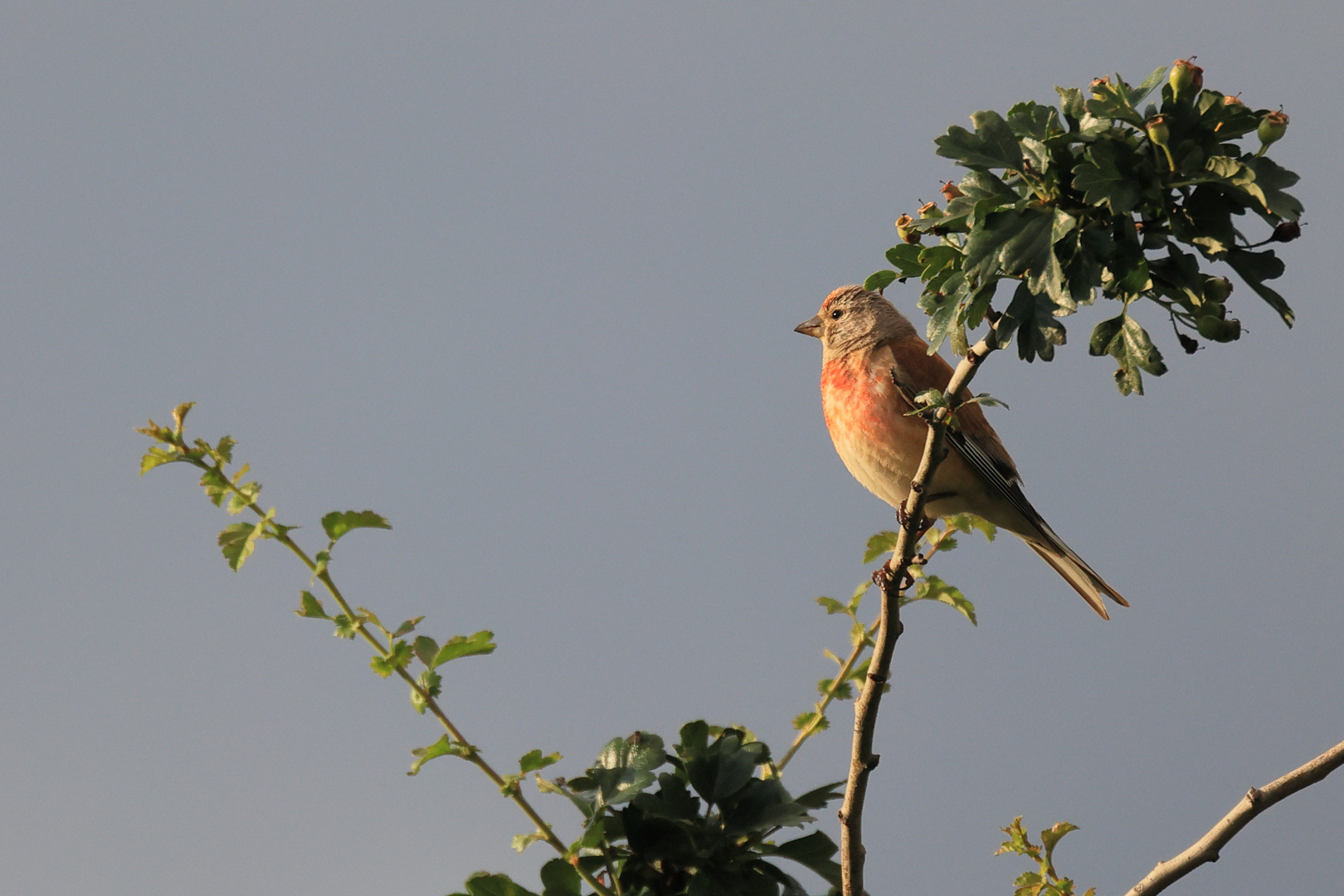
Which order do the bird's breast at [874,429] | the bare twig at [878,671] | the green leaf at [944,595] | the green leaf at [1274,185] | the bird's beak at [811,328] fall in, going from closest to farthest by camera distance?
1. the green leaf at [1274,185]
2. the bare twig at [878,671]
3. the green leaf at [944,595]
4. the bird's breast at [874,429]
5. the bird's beak at [811,328]

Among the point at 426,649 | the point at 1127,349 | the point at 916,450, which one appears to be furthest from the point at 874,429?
the point at 426,649

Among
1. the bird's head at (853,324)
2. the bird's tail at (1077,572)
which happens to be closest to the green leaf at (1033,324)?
the bird's tail at (1077,572)

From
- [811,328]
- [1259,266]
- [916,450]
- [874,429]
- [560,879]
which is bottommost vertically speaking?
[560,879]

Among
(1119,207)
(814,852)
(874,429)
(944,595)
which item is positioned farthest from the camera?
(874,429)

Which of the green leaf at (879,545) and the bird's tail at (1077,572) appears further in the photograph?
the bird's tail at (1077,572)

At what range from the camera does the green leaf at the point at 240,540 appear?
2650 millimetres

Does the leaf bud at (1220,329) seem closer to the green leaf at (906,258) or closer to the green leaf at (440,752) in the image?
the green leaf at (906,258)

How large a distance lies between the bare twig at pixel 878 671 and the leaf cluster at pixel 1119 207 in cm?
49

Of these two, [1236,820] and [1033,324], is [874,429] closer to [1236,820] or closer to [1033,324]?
[1236,820]

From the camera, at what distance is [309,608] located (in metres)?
2.63

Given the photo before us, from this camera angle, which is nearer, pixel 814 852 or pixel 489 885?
pixel 489 885

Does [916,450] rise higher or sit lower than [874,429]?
lower

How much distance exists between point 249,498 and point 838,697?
1.72 m

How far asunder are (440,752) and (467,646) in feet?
0.86
